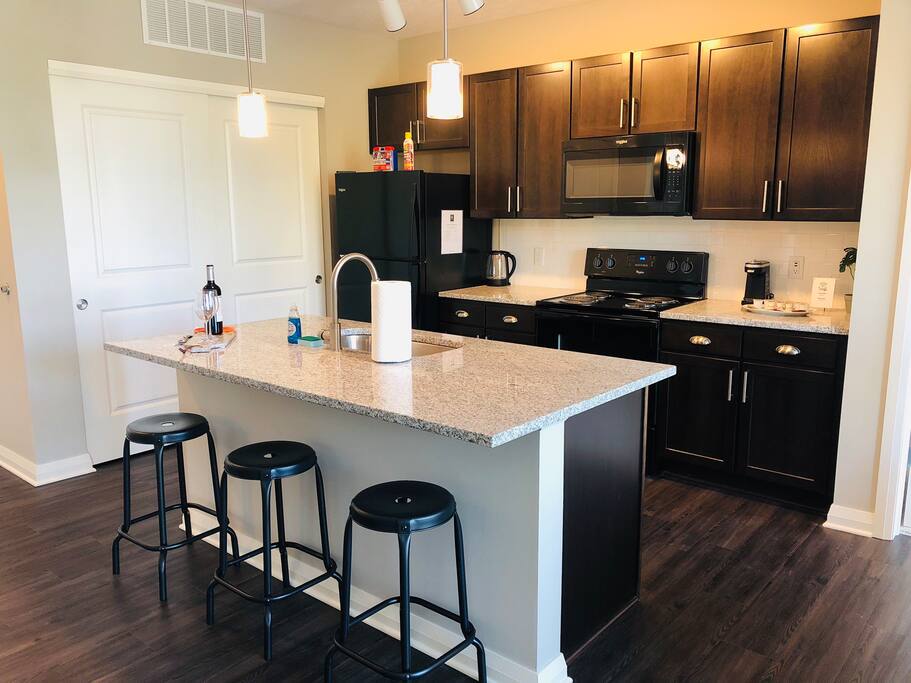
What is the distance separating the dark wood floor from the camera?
7.38ft

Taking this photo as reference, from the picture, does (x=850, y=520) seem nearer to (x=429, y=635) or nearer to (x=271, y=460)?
(x=429, y=635)

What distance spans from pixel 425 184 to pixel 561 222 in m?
0.91

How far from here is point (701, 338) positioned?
3.52 m

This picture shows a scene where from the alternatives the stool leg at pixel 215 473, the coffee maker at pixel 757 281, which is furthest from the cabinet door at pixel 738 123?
the stool leg at pixel 215 473

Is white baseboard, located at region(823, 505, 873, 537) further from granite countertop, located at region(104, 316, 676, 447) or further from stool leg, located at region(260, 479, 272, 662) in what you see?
stool leg, located at region(260, 479, 272, 662)

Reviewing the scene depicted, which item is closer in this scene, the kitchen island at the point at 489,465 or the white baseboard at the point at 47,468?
the kitchen island at the point at 489,465

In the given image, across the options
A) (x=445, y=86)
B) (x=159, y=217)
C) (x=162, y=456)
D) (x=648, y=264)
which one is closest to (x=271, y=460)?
(x=162, y=456)

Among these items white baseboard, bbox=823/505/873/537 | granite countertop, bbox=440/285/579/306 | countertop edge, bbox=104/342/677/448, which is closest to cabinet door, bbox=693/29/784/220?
granite countertop, bbox=440/285/579/306

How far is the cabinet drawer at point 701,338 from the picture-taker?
3.44 meters

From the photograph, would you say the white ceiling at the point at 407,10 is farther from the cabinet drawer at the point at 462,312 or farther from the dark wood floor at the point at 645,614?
the dark wood floor at the point at 645,614

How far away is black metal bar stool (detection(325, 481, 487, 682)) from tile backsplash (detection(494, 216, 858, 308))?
8.27 feet

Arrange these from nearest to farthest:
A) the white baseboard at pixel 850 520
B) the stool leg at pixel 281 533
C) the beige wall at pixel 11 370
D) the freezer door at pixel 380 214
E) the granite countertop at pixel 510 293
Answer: the stool leg at pixel 281 533 → the white baseboard at pixel 850 520 → the beige wall at pixel 11 370 → the granite countertop at pixel 510 293 → the freezer door at pixel 380 214

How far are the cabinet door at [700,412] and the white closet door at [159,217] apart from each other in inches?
99.4

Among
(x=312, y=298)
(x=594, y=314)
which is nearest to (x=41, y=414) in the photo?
(x=312, y=298)
